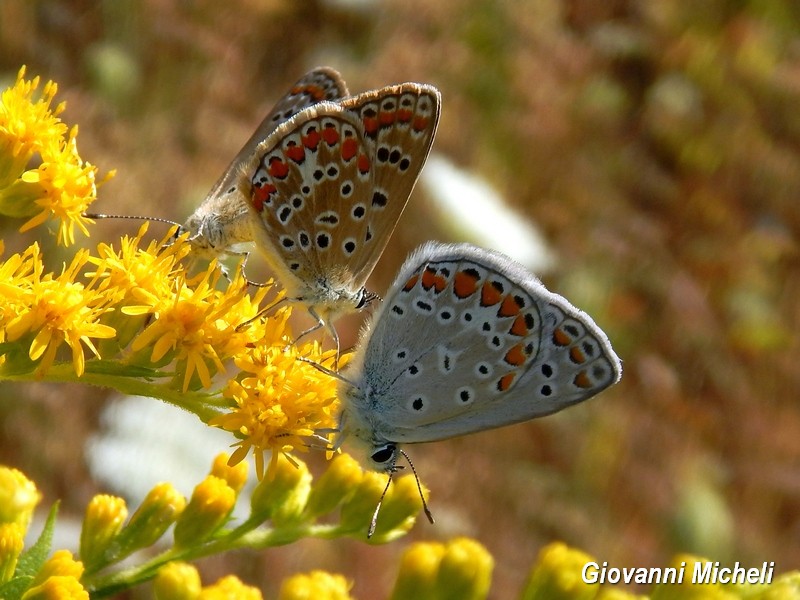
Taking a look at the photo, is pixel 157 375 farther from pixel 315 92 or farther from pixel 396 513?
pixel 315 92

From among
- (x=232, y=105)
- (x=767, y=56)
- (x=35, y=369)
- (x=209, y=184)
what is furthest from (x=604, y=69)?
(x=35, y=369)

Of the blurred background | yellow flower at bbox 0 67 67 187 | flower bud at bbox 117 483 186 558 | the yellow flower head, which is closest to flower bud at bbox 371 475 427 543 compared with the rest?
flower bud at bbox 117 483 186 558

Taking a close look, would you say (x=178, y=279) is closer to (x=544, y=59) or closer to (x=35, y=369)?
(x=35, y=369)

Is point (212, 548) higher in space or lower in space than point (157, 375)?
lower

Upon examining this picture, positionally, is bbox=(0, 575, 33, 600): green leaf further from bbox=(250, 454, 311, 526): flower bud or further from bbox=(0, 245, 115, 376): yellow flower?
bbox=(250, 454, 311, 526): flower bud

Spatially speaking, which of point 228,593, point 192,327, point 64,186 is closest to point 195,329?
point 192,327

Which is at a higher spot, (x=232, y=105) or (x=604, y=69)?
(x=604, y=69)

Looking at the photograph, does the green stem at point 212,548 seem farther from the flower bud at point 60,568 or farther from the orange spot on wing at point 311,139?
the orange spot on wing at point 311,139

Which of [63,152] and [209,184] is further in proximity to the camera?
[209,184]
